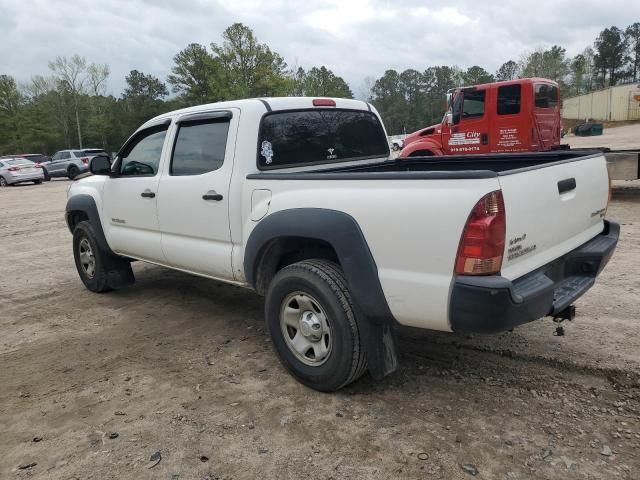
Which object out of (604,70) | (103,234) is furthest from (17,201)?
(604,70)

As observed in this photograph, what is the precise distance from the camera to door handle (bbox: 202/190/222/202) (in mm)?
3872

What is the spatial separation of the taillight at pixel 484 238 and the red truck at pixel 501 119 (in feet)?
30.2

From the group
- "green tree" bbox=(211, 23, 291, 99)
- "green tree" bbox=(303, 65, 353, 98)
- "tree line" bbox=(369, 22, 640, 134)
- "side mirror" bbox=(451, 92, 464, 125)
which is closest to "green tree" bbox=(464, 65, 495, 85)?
"tree line" bbox=(369, 22, 640, 134)

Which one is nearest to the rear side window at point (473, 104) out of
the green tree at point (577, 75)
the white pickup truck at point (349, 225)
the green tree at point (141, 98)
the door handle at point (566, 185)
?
the white pickup truck at point (349, 225)

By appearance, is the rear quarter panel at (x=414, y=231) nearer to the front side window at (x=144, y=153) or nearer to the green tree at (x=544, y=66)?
the front side window at (x=144, y=153)

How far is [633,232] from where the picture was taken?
7266mm

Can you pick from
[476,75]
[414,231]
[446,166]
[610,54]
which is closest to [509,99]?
[446,166]

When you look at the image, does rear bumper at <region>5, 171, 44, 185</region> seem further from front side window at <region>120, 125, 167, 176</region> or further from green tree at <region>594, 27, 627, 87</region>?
green tree at <region>594, 27, 627, 87</region>

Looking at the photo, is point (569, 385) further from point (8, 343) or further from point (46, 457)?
point (8, 343)

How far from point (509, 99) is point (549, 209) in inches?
352

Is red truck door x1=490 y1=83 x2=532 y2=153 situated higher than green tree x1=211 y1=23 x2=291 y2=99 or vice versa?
green tree x1=211 y1=23 x2=291 y2=99

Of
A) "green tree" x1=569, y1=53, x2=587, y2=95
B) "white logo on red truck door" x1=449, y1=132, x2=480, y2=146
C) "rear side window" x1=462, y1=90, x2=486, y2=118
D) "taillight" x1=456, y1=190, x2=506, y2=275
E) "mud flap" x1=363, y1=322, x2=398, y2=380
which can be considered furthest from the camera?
"green tree" x1=569, y1=53, x2=587, y2=95

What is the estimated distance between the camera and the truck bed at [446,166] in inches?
109

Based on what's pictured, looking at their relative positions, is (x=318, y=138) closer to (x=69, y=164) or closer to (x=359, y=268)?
(x=359, y=268)
